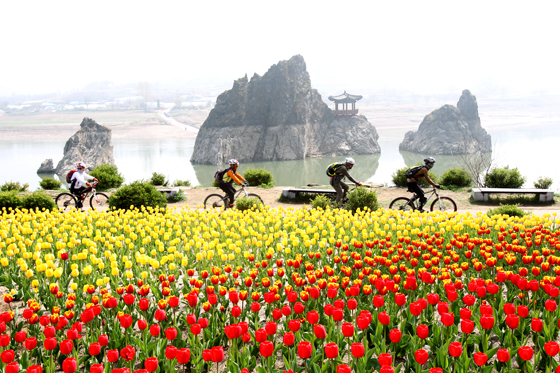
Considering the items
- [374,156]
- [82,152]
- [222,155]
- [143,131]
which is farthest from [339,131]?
[143,131]

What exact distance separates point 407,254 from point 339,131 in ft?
333

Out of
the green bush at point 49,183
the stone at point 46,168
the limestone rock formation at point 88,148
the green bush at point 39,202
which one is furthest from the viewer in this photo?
the limestone rock formation at point 88,148

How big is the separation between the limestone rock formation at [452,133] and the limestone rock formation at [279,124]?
39.3 feet

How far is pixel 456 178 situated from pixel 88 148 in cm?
7362

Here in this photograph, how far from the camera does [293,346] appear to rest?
163 inches

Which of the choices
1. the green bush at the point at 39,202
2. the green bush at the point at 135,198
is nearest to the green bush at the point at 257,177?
the green bush at the point at 135,198

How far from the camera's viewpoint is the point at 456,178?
20.0 meters

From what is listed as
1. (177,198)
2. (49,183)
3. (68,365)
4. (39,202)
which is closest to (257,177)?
(177,198)

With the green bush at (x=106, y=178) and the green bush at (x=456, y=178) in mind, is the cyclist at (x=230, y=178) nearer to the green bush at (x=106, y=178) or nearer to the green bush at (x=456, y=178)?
the green bush at (x=456, y=178)

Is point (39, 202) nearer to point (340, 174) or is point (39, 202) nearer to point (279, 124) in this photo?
point (340, 174)

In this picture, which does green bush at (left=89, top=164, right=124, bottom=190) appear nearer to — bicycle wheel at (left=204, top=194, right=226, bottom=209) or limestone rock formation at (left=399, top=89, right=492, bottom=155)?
bicycle wheel at (left=204, top=194, right=226, bottom=209)

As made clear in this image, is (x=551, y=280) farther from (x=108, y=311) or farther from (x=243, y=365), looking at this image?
(x=108, y=311)

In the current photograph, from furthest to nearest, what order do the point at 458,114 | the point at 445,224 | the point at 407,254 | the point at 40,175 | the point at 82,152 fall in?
the point at 458,114
the point at 82,152
the point at 40,175
the point at 445,224
the point at 407,254

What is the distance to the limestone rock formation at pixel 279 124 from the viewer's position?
101m
